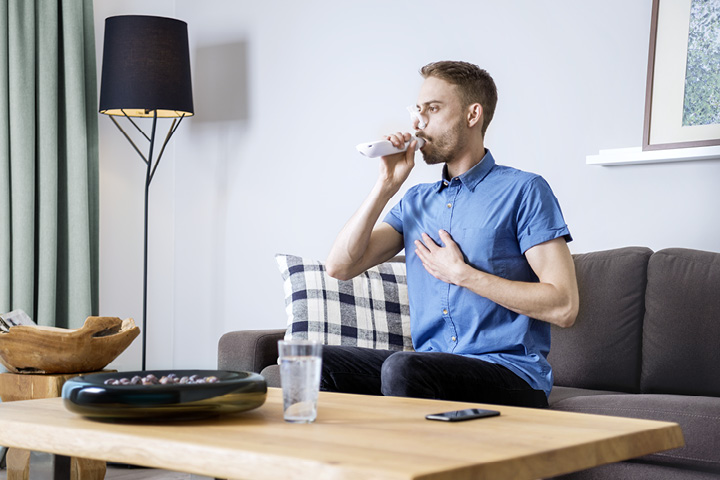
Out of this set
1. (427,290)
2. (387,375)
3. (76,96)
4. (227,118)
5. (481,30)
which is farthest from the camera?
(227,118)

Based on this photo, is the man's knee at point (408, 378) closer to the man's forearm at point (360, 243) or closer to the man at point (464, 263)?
the man at point (464, 263)

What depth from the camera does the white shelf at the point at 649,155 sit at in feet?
8.09

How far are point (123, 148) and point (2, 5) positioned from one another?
2.63 ft

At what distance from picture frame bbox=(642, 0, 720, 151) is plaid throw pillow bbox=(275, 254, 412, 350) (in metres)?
0.92

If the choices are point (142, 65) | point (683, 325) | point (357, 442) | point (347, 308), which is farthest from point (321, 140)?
point (357, 442)

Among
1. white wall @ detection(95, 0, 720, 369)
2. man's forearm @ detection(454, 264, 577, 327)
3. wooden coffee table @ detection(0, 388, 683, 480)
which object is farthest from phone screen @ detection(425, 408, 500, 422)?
white wall @ detection(95, 0, 720, 369)

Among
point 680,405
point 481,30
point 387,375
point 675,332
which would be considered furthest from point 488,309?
point 481,30

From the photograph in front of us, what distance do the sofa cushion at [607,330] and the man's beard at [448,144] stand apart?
0.61 metres

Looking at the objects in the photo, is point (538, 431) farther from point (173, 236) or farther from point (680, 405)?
point (173, 236)

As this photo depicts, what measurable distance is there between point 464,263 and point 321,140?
5.35 feet

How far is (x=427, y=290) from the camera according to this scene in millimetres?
2027

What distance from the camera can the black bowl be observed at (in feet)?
3.73

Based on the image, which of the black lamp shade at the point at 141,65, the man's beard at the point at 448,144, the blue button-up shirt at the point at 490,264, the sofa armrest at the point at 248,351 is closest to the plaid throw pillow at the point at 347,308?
the sofa armrest at the point at 248,351

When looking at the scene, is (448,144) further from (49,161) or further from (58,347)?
(49,161)
